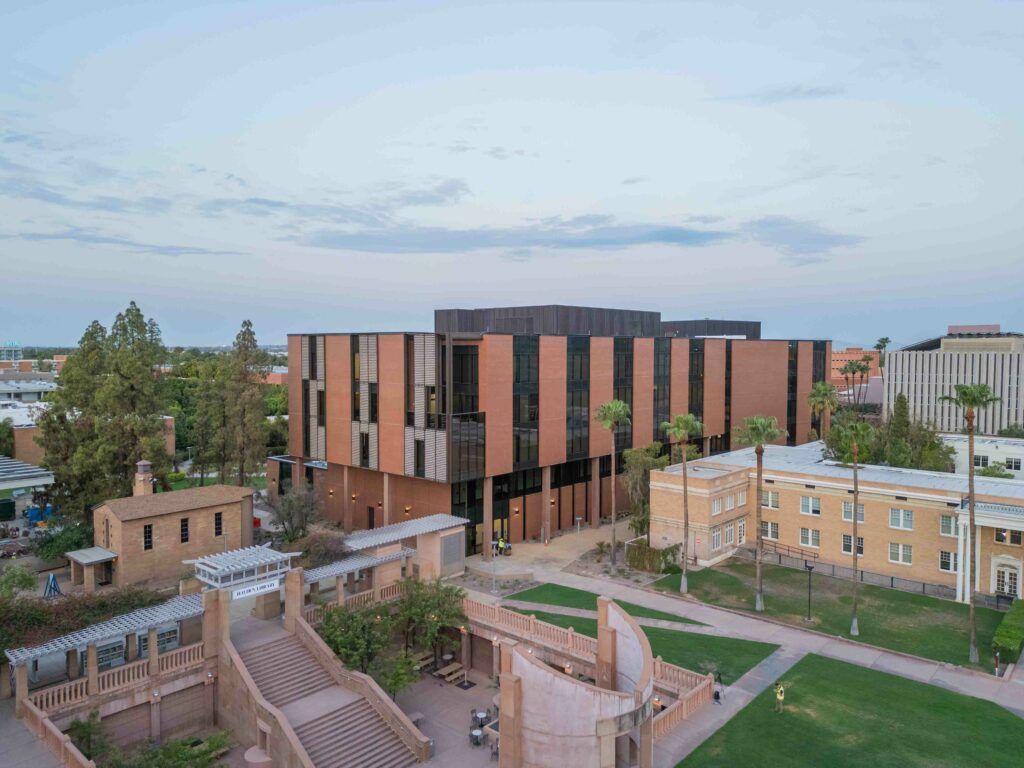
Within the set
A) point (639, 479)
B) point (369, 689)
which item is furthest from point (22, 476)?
point (639, 479)

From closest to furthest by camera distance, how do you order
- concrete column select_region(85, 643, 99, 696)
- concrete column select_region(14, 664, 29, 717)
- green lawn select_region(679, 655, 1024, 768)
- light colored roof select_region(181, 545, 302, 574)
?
green lawn select_region(679, 655, 1024, 768), concrete column select_region(14, 664, 29, 717), concrete column select_region(85, 643, 99, 696), light colored roof select_region(181, 545, 302, 574)

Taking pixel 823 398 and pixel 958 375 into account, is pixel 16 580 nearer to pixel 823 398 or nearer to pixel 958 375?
pixel 823 398

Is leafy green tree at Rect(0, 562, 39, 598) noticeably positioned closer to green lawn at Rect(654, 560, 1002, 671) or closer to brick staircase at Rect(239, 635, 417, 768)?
Result: brick staircase at Rect(239, 635, 417, 768)

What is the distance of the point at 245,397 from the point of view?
53594mm

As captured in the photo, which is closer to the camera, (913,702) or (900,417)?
(913,702)

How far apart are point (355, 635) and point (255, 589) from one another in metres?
5.00

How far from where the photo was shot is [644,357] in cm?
6191

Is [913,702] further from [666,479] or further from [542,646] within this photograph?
[666,479]

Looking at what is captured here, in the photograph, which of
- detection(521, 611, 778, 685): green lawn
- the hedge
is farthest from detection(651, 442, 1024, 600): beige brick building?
detection(521, 611, 778, 685): green lawn

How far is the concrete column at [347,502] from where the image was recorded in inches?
2142

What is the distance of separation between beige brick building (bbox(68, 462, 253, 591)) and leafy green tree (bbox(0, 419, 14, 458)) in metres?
29.9

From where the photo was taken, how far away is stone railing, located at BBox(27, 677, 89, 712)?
24594 millimetres

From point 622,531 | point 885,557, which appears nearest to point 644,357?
point 622,531

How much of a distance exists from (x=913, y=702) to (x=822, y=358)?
63.8 meters
